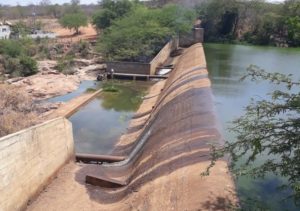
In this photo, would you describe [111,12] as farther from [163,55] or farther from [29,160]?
[29,160]

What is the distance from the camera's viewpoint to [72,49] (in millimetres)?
44031

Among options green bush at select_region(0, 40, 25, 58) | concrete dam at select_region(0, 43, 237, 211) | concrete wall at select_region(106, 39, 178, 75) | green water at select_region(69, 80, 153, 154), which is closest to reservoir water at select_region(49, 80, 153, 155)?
green water at select_region(69, 80, 153, 154)

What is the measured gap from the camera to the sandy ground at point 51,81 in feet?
87.7

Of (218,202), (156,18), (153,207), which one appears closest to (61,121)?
(153,207)

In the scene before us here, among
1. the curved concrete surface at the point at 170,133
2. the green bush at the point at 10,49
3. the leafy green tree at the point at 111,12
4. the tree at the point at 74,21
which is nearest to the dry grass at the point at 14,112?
the curved concrete surface at the point at 170,133

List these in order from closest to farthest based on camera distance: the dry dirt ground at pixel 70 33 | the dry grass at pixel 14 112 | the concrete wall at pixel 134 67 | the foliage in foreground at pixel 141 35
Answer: the dry grass at pixel 14 112
the concrete wall at pixel 134 67
the foliage in foreground at pixel 141 35
the dry dirt ground at pixel 70 33

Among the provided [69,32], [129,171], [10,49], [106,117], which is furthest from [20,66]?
[69,32]

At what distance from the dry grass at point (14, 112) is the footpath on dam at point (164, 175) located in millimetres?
2647

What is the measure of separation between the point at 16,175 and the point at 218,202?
5.82 meters

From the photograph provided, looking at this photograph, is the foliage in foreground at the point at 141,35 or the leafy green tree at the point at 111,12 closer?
the foliage in foreground at the point at 141,35

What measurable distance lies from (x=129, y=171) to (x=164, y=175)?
327 cm

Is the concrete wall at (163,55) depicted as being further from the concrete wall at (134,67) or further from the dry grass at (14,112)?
the dry grass at (14,112)

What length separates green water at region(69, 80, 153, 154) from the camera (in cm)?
1712

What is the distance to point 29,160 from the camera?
10836mm
